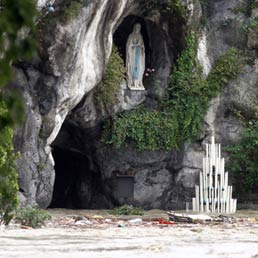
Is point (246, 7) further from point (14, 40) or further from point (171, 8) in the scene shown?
point (14, 40)

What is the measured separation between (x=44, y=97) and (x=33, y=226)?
161 inches

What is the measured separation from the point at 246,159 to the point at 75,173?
5508 mm

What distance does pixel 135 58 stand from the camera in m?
20.2

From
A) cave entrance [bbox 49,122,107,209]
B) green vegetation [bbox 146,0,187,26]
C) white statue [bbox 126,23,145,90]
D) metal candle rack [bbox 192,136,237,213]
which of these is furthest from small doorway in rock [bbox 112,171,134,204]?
green vegetation [bbox 146,0,187,26]

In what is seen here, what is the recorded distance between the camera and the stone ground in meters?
8.45

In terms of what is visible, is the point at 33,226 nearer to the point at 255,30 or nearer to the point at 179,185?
the point at 179,185

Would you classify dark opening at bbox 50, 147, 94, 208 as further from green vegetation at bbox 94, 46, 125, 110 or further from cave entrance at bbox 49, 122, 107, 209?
green vegetation at bbox 94, 46, 125, 110

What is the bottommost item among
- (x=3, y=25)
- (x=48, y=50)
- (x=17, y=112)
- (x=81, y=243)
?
(x=81, y=243)

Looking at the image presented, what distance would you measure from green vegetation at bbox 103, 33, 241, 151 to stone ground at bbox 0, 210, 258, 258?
14.4ft

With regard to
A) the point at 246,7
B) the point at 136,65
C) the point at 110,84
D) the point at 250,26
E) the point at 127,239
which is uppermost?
the point at 246,7

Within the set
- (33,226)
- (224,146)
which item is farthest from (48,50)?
(224,146)

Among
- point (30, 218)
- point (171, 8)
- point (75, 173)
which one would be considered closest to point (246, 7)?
point (171, 8)

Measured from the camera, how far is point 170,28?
1970 centimetres

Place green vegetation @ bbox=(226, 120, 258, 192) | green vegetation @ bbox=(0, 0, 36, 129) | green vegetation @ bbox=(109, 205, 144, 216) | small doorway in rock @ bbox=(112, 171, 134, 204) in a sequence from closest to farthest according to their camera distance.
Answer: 1. green vegetation @ bbox=(0, 0, 36, 129)
2. green vegetation @ bbox=(109, 205, 144, 216)
3. small doorway in rock @ bbox=(112, 171, 134, 204)
4. green vegetation @ bbox=(226, 120, 258, 192)
